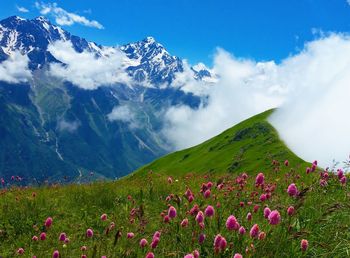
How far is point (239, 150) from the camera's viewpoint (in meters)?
148

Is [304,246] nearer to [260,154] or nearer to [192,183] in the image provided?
[192,183]

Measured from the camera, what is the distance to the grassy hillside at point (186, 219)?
19.3ft

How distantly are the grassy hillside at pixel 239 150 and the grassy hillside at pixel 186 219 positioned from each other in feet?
327

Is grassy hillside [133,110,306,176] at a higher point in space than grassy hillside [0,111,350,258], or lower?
higher

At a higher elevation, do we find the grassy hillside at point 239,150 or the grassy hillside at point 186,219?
the grassy hillside at point 239,150

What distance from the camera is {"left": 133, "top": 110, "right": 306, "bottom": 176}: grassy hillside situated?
422 feet

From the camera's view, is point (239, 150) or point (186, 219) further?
point (239, 150)

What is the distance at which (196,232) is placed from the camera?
6316mm

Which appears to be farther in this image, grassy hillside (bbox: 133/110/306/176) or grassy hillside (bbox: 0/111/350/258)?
grassy hillside (bbox: 133/110/306/176)

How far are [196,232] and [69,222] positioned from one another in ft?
19.3

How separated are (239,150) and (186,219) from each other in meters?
144

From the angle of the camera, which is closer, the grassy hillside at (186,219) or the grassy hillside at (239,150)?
the grassy hillside at (186,219)

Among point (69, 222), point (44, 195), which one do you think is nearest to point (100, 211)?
point (69, 222)

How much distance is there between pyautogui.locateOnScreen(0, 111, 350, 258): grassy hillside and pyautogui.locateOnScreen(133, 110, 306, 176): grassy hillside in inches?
3927
